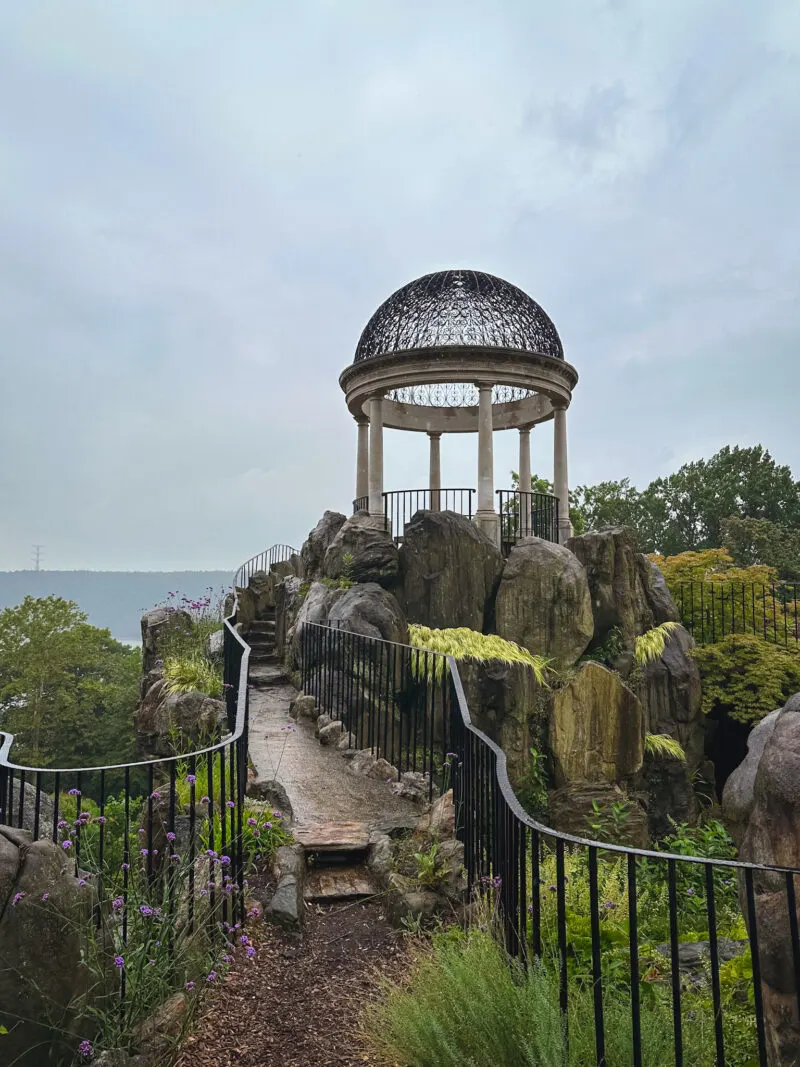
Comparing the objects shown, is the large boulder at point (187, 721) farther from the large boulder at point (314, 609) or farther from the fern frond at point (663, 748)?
the fern frond at point (663, 748)

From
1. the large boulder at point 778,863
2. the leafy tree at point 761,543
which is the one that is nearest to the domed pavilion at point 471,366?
the large boulder at point 778,863

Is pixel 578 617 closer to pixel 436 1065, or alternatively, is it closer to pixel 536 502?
pixel 536 502

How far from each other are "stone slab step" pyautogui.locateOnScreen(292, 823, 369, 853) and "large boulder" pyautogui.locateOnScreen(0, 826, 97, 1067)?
7.56 ft

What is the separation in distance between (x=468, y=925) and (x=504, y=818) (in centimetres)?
84

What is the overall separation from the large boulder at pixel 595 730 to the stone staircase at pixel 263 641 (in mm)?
5876

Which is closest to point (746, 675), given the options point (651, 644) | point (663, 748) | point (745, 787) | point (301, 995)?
point (651, 644)

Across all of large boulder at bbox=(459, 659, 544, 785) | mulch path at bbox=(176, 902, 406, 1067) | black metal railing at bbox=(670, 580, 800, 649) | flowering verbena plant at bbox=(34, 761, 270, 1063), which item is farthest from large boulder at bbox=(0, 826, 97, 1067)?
black metal railing at bbox=(670, 580, 800, 649)

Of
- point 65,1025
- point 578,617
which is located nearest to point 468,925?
point 65,1025

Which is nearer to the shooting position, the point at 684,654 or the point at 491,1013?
the point at 491,1013

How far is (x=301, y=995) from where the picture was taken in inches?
157

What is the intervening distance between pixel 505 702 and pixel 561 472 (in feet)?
27.1

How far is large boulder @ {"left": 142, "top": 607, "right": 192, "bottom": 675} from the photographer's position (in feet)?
46.9

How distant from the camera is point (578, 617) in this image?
1263 cm

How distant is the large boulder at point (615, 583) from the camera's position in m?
13.7
